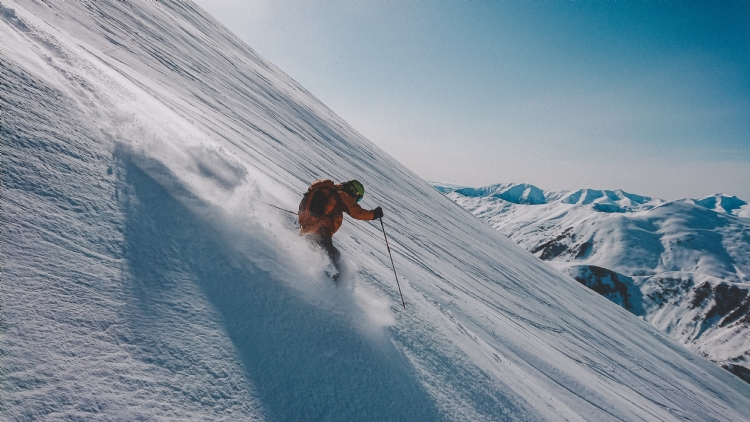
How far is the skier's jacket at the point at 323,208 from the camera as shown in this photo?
16.5 ft

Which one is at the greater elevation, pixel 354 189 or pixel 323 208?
pixel 354 189

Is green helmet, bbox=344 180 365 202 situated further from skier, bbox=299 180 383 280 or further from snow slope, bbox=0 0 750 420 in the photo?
snow slope, bbox=0 0 750 420

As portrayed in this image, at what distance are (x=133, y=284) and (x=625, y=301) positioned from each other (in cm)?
16578

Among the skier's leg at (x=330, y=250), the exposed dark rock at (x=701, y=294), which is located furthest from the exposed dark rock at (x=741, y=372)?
the skier's leg at (x=330, y=250)

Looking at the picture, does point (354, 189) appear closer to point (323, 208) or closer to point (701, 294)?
point (323, 208)

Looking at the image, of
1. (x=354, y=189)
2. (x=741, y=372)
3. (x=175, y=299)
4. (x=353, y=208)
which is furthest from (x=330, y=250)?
(x=741, y=372)

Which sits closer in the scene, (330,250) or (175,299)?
(175,299)

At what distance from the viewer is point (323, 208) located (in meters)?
5.04

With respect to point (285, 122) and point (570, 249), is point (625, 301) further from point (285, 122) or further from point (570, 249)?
point (285, 122)

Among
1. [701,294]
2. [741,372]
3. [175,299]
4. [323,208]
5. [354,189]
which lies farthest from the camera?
[701,294]

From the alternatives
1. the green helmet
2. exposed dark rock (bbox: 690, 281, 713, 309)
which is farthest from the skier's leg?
exposed dark rock (bbox: 690, 281, 713, 309)

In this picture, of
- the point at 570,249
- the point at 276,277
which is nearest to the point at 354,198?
the point at 276,277

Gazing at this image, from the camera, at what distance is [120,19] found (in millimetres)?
14219

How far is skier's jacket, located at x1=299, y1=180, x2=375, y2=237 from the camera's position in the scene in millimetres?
5035
